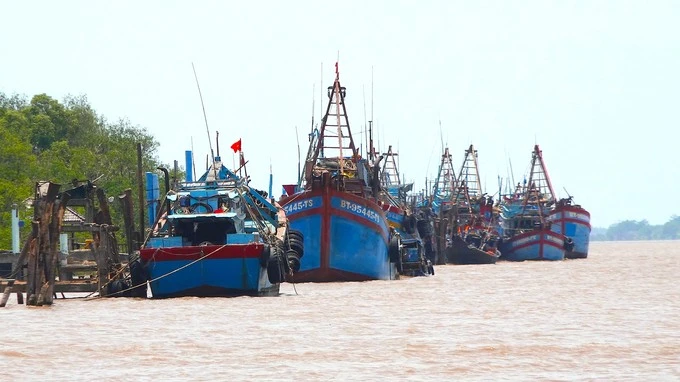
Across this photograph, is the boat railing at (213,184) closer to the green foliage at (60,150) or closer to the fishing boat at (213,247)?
the fishing boat at (213,247)

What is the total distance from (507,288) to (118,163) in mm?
45512

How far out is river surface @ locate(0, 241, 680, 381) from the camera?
2659 centimetres

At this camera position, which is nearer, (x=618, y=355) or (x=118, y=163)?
(x=618, y=355)

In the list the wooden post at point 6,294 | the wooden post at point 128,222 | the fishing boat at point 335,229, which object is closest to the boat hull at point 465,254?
the fishing boat at point 335,229

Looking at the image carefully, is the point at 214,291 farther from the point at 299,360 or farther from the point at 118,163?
the point at 118,163

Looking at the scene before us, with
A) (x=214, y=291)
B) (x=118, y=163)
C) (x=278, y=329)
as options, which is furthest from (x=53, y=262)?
(x=118, y=163)

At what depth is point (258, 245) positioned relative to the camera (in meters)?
45.2

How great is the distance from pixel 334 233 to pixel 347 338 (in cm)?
2861

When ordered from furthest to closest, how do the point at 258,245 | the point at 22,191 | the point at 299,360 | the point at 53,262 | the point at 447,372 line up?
1. the point at 22,191
2. the point at 258,245
3. the point at 53,262
4. the point at 299,360
5. the point at 447,372

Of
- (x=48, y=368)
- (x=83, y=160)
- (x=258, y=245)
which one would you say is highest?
(x=83, y=160)

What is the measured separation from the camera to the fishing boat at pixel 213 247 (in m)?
45.0

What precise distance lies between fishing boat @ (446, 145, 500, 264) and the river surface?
200 feet

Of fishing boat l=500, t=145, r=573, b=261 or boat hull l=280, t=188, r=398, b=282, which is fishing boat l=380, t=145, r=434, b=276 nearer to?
boat hull l=280, t=188, r=398, b=282

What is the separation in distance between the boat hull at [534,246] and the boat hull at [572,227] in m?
8.98
